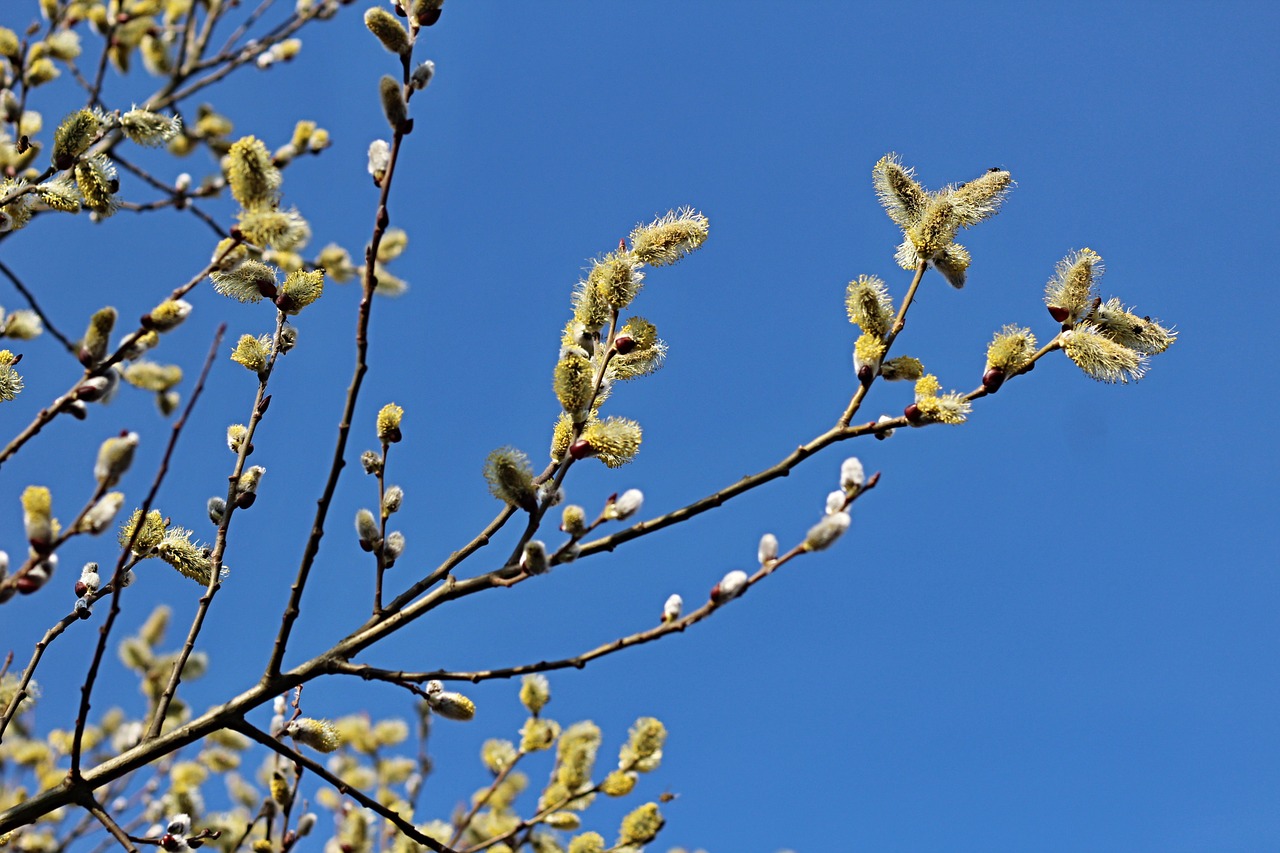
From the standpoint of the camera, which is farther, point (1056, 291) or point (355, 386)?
point (1056, 291)

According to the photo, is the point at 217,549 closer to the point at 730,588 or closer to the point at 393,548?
the point at 393,548

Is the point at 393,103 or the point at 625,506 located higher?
the point at 393,103

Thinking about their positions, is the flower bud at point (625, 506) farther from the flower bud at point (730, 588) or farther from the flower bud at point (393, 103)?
the flower bud at point (393, 103)

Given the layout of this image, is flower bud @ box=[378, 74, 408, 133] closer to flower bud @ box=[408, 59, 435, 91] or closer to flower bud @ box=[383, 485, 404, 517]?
flower bud @ box=[408, 59, 435, 91]

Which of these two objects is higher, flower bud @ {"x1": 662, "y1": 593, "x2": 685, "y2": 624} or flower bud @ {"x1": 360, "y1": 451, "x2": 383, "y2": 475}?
flower bud @ {"x1": 360, "y1": 451, "x2": 383, "y2": 475}

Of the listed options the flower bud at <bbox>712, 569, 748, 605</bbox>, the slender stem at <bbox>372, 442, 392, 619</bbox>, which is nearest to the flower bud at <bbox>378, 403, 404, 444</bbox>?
the slender stem at <bbox>372, 442, 392, 619</bbox>

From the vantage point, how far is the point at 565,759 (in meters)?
3.48

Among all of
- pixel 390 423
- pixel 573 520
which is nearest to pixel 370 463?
pixel 390 423

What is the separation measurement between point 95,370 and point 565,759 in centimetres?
210

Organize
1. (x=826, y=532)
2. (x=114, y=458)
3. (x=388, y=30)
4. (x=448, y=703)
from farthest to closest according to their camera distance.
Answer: (x=448, y=703) → (x=388, y=30) → (x=826, y=532) → (x=114, y=458)

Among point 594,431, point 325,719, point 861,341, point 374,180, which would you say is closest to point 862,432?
point 861,341

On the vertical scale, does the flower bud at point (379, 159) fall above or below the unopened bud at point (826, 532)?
above

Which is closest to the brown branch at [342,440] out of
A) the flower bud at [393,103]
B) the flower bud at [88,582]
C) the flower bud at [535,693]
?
the flower bud at [393,103]

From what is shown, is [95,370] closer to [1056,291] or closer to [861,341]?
[861,341]
